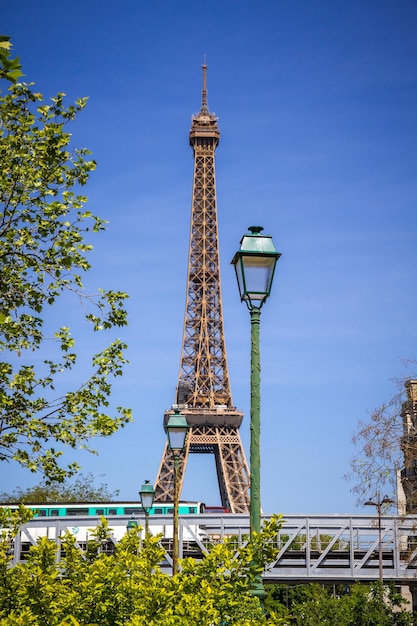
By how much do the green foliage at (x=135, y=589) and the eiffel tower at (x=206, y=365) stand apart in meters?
65.2

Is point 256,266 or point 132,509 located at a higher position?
point 132,509

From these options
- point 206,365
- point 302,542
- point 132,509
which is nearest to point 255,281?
point 302,542

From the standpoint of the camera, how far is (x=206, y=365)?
87688mm

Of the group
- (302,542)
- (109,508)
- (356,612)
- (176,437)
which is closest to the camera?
(176,437)

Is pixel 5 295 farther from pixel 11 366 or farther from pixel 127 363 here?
pixel 127 363

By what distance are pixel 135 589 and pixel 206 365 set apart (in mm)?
78112

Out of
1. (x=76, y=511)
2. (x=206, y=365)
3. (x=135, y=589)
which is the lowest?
(x=135, y=589)

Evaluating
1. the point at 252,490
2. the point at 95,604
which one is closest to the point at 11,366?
the point at 95,604

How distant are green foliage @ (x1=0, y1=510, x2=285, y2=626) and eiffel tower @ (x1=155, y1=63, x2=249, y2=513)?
65.2 meters

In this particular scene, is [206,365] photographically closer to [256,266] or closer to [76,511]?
[76,511]

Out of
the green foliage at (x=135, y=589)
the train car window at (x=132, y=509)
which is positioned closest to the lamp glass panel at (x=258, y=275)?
the green foliage at (x=135, y=589)

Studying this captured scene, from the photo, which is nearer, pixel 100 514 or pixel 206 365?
pixel 100 514

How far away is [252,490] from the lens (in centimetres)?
955

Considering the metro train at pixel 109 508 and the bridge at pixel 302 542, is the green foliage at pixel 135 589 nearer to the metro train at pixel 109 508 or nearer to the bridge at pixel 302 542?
the bridge at pixel 302 542
